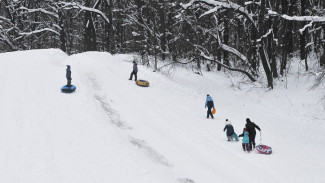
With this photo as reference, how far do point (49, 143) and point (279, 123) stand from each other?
12.3 meters

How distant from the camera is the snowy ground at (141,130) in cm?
923

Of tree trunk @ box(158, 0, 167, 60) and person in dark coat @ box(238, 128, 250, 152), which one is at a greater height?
tree trunk @ box(158, 0, 167, 60)

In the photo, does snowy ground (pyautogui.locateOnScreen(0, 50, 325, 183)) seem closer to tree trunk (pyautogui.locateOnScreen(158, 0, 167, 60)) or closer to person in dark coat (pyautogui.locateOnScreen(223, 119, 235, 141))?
person in dark coat (pyautogui.locateOnScreen(223, 119, 235, 141))

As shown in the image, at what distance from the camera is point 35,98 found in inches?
593

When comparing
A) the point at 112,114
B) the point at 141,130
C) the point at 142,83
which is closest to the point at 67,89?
the point at 112,114

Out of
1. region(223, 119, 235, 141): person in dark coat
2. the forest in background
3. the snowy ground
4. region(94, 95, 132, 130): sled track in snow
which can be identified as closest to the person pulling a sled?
region(223, 119, 235, 141): person in dark coat

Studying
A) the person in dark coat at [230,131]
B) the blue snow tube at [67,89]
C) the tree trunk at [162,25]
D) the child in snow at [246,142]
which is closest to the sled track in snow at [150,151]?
the child in snow at [246,142]

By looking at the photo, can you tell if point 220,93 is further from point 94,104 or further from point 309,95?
point 94,104

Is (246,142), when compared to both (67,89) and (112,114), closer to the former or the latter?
(112,114)

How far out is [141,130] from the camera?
1275cm

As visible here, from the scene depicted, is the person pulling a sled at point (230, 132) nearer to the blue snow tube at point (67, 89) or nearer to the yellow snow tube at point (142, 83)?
the yellow snow tube at point (142, 83)

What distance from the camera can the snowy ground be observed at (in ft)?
30.3

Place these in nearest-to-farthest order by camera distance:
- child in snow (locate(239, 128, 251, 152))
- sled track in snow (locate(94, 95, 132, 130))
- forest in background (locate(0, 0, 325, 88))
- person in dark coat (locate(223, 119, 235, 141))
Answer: child in snow (locate(239, 128, 251, 152))
person in dark coat (locate(223, 119, 235, 141))
sled track in snow (locate(94, 95, 132, 130))
forest in background (locate(0, 0, 325, 88))

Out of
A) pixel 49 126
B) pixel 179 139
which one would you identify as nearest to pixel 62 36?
pixel 49 126
